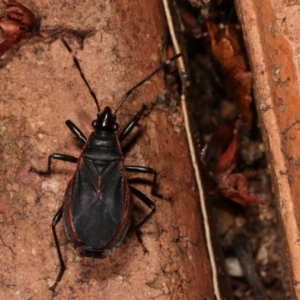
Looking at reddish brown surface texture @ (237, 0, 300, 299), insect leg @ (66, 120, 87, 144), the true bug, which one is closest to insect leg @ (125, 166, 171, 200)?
the true bug

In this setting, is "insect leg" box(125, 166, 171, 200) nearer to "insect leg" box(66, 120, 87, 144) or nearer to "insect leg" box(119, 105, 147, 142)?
"insect leg" box(119, 105, 147, 142)

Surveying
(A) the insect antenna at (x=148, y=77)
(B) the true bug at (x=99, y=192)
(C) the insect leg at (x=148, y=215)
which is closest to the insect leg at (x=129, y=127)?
(B) the true bug at (x=99, y=192)

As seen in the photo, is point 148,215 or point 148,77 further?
point 148,77

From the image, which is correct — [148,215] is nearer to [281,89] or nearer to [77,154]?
[77,154]

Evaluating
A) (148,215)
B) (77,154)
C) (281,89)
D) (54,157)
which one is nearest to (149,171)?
(148,215)

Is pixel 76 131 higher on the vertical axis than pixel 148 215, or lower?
higher

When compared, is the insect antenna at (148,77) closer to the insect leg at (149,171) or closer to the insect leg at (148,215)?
the insect leg at (149,171)
